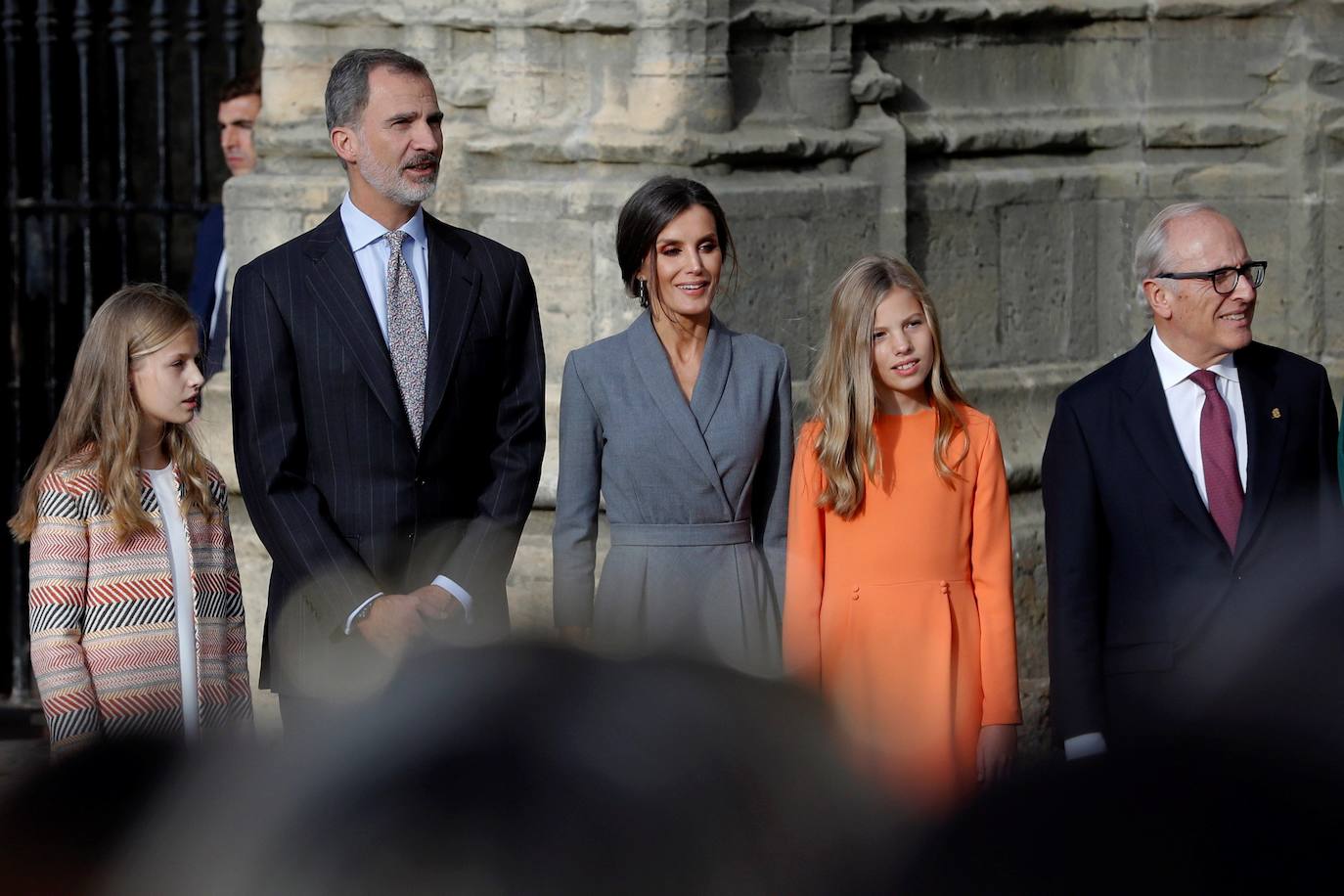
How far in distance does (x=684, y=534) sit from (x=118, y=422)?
1.04 metres

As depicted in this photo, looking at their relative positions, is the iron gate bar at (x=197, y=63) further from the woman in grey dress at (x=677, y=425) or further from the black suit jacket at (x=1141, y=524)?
the black suit jacket at (x=1141, y=524)

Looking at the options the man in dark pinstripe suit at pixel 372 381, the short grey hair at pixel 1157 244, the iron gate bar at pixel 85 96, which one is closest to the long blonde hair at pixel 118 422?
the man in dark pinstripe suit at pixel 372 381

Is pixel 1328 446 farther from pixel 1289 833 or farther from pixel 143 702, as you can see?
pixel 1289 833

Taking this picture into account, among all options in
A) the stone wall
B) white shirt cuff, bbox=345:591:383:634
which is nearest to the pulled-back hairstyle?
white shirt cuff, bbox=345:591:383:634

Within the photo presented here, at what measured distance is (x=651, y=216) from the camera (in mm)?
3623

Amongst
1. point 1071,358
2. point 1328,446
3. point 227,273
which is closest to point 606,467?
point 1328,446

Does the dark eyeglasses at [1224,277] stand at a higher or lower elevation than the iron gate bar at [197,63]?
lower

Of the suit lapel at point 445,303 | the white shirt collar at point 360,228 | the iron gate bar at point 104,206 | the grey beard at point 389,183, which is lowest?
the suit lapel at point 445,303

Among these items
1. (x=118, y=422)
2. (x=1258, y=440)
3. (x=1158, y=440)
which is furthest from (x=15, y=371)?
(x=1258, y=440)

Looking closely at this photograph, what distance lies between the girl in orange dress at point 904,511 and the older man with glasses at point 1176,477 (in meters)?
0.18

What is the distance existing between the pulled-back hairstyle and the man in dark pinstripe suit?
33 cm

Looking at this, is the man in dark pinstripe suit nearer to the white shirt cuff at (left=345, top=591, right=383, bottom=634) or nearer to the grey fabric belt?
the white shirt cuff at (left=345, top=591, right=383, bottom=634)

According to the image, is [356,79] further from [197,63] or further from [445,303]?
[197,63]

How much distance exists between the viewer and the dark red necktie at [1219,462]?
3.37m
